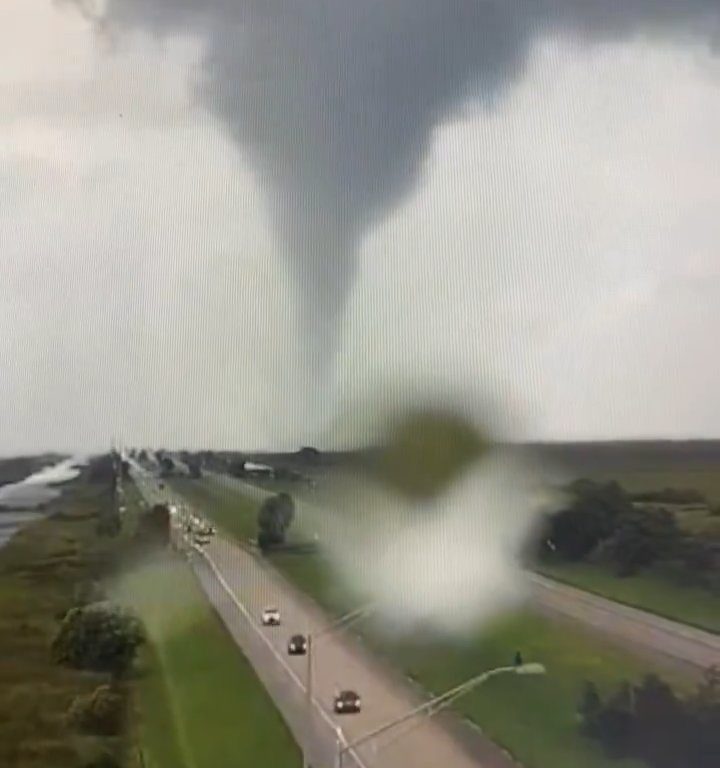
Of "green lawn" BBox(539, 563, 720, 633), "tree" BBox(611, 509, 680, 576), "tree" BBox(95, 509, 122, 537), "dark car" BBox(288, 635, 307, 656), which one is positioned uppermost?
"tree" BBox(95, 509, 122, 537)

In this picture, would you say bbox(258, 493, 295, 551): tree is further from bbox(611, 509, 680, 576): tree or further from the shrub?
bbox(611, 509, 680, 576): tree

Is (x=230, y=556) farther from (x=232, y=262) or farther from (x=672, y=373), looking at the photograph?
(x=672, y=373)

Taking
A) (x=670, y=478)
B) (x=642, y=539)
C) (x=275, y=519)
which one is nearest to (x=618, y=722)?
(x=642, y=539)

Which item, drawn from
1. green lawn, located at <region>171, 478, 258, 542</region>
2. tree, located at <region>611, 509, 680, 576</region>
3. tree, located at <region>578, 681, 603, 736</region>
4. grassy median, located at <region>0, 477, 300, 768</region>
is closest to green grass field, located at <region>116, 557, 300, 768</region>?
grassy median, located at <region>0, 477, 300, 768</region>

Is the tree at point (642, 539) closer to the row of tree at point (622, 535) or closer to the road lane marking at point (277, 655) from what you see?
the row of tree at point (622, 535)

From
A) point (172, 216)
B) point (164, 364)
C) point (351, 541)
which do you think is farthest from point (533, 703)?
point (172, 216)

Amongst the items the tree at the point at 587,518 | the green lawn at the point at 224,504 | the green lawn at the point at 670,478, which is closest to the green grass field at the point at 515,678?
the green lawn at the point at 224,504
